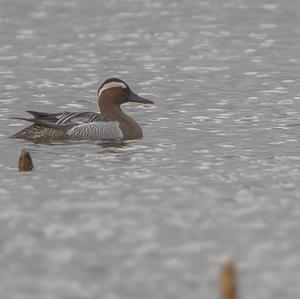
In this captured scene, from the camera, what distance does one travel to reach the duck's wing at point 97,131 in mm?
21016

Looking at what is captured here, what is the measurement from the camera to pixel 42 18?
126 feet

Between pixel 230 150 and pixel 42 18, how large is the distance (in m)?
20.0

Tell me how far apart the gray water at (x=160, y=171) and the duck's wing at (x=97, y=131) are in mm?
417

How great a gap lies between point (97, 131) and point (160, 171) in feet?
12.0

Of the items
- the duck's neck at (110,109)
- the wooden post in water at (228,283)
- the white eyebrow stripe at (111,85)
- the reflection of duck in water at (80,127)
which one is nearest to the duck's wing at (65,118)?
the reflection of duck in water at (80,127)

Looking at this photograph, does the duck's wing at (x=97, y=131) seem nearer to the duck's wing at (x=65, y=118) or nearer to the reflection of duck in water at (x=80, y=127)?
the reflection of duck in water at (x=80, y=127)

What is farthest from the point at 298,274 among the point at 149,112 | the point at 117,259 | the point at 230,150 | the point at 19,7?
the point at 19,7

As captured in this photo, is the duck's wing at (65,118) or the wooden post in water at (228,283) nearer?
the wooden post in water at (228,283)

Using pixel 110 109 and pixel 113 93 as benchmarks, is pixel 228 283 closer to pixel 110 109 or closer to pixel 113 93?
pixel 110 109

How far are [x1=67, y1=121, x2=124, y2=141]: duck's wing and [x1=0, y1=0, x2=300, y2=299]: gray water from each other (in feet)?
1.37

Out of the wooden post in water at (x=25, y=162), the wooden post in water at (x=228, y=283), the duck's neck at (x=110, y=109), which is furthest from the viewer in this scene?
the duck's neck at (x=110, y=109)

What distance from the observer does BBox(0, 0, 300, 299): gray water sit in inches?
501

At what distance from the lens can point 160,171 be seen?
17781 millimetres

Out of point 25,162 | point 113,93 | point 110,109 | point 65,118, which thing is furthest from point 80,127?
point 25,162
